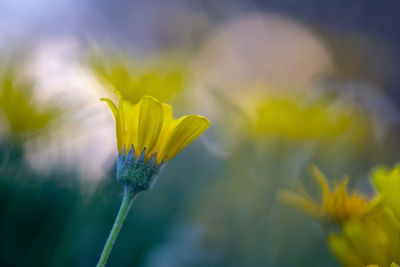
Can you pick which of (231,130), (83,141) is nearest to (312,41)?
(231,130)

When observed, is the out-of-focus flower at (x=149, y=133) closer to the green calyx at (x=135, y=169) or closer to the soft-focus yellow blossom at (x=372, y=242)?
the green calyx at (x=135, y=169)

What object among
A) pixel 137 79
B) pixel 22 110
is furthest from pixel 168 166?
pixel 22 110

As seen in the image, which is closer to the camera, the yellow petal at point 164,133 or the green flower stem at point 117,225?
the green flower stem at point 117,225

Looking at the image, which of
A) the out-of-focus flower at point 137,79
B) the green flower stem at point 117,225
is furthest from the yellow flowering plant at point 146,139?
the out-of-focus flower at point 137,79

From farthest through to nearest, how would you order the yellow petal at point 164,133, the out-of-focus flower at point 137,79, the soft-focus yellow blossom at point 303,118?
1. the soft-focus yellow blossom at point 303,118
2. the out-of-focus flower at point 137,79
3. the yellow petal at point 164,133

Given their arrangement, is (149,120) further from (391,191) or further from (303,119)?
(303,119)

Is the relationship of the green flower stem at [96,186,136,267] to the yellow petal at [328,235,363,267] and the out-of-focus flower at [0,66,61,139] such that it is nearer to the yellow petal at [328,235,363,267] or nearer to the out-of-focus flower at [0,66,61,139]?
the yellow petal at [328,235,363,267]
